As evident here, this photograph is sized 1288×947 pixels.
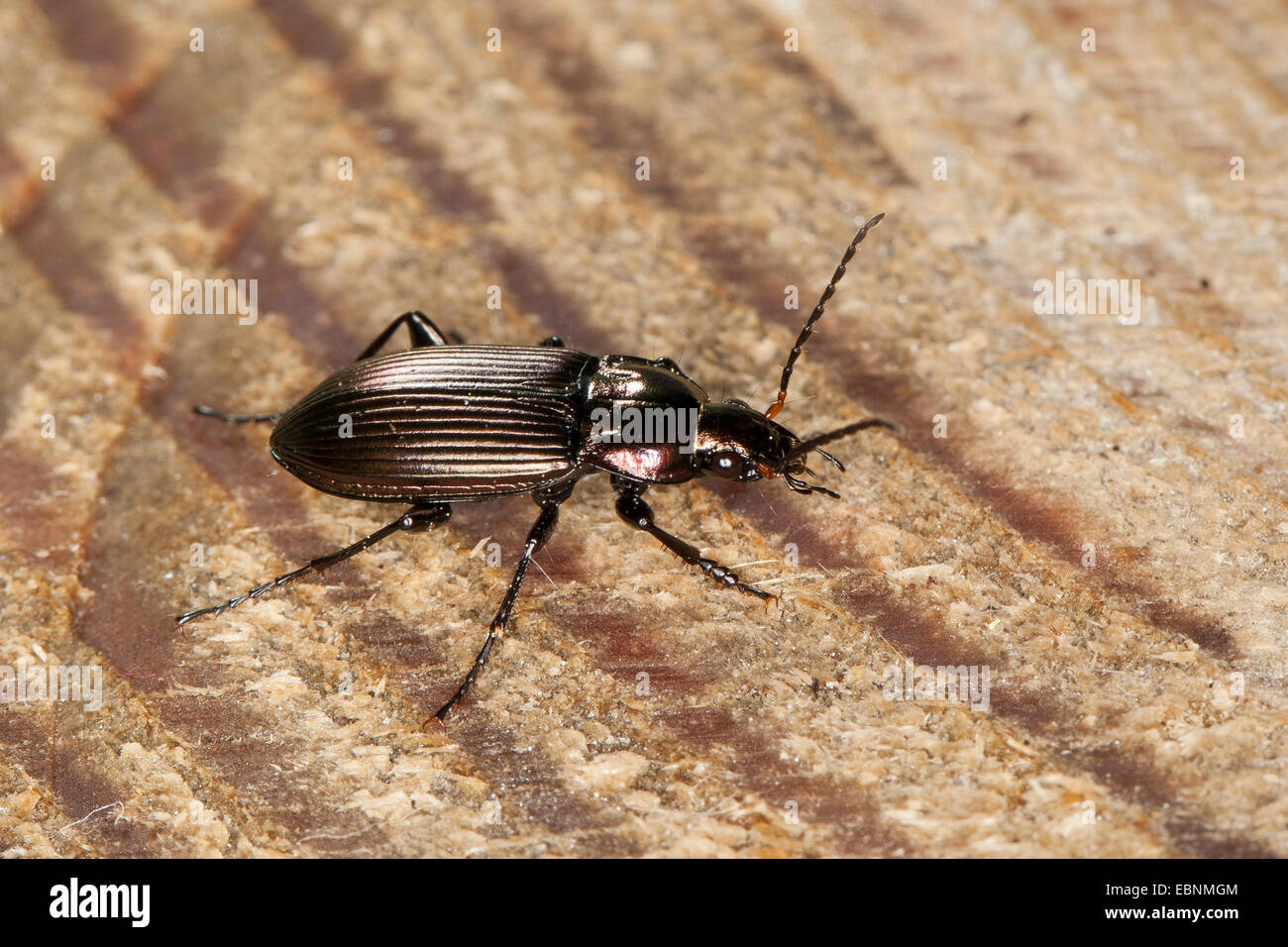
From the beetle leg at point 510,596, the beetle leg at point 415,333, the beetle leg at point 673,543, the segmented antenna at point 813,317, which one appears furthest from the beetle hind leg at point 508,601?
the segmented antenna at point 813,317

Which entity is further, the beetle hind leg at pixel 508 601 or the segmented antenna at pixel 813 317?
the segmented antenna at pixel 813 317

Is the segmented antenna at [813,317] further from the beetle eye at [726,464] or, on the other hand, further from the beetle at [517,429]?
the beetle eye at [726,464]

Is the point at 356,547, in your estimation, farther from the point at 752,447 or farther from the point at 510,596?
the point at 752,447

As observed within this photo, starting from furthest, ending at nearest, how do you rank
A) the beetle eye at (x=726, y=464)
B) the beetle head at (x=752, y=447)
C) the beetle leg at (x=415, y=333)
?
1. the beetle leg at (x=415, y=333)
2. the beetle eye at (x=726, y=464)
3. the beetle head at (x=752, y=447)

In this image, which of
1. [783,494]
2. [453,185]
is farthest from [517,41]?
[783,494]

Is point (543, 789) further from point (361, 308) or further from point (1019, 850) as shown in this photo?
point (361, 308)

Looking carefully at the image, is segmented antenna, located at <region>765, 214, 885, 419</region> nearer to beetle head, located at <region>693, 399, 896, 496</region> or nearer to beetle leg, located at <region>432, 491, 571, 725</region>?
beetle head, located at <region>693, 399, 896, 496</region>

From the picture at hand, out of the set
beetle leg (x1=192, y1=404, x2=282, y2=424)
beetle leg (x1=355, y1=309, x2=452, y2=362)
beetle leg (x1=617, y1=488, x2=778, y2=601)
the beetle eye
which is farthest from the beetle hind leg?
beetle leg (x1=192, y1=404, x2=282, y2=424)
